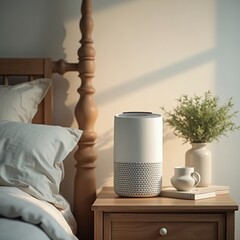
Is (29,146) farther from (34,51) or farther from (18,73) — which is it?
(34,51)

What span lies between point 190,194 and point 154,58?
71cm

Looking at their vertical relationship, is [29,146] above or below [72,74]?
below

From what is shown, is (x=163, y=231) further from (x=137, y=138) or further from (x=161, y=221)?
(x=137, y=138)

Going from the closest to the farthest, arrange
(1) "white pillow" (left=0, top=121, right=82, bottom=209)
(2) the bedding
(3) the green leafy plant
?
(2) the bedding < (1) "white pillow" (left=0, top=121, right=82, bottom=209) < (3) the green leafy plant

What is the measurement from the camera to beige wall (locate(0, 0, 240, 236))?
240 centimetres

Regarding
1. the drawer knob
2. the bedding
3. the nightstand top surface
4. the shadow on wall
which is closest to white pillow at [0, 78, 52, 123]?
the shadow on wall

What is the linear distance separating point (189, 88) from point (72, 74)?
540mm

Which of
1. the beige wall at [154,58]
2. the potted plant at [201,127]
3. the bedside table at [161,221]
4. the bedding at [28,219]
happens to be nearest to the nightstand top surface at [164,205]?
the bedside table at [161,221]

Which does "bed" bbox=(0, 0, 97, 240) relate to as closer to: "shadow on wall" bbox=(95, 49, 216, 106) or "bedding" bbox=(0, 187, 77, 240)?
"bedding" bbox=(0, 187, 77, 240)

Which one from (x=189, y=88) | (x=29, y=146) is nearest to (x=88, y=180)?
(x=29, y=146)

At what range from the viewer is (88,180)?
2.30 metres

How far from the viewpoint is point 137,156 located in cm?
204

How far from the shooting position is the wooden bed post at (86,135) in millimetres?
2285

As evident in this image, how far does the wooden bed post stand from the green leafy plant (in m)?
0.35
